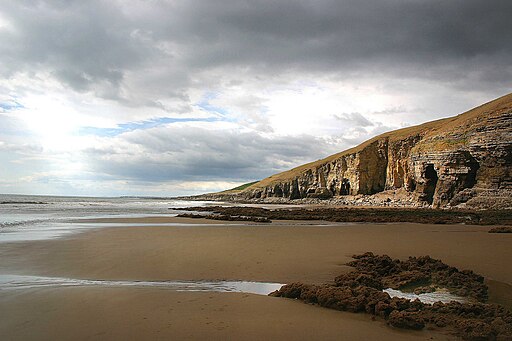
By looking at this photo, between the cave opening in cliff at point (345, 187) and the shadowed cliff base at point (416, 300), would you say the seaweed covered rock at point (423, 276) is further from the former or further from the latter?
the cave opening in cliff at point (345, 187)

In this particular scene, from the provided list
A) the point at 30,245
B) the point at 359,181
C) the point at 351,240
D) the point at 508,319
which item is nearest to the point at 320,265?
the point at 508,319

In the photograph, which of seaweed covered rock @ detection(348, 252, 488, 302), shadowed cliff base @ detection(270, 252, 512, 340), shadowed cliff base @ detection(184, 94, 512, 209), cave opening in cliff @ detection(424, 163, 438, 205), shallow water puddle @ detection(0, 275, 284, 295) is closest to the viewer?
A: shadowed cliff base @ detection(270, 252, 512, 340)

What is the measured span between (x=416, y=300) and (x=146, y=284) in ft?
16.8

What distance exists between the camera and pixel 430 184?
5256cm

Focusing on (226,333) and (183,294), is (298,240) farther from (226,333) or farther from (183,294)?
(226,333)

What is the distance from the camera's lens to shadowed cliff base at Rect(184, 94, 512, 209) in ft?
136

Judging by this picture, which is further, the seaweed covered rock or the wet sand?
the seaweed covered rock

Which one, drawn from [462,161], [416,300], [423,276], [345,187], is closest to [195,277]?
[416,300]

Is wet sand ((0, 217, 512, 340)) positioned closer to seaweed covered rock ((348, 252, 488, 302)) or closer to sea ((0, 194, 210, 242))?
seaweed covered rock ((348, 252, 488, 302))

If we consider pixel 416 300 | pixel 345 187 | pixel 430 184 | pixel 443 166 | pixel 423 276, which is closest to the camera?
pixel 416 300

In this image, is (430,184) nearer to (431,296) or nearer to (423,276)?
(423,276)

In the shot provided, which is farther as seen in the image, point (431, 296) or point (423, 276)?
point (423, 276)

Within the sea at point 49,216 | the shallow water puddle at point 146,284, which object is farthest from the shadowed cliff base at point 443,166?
the shallow water puddle at point 146,284

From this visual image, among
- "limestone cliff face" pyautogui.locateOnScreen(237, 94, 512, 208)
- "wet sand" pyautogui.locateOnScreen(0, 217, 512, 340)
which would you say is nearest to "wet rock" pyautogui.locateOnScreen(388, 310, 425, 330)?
"wet sand" pyautogui.locateOnScreen(0, 217, 512, 340)
